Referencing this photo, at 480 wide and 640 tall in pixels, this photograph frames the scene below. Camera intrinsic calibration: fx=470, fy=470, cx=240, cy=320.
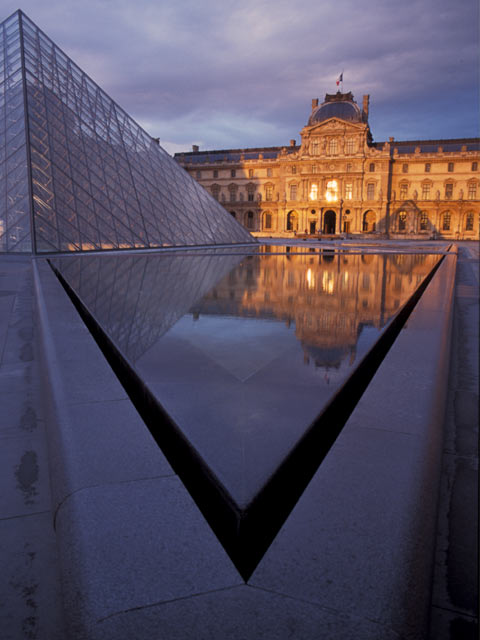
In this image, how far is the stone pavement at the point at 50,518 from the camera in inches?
55.7

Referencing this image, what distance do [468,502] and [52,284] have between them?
7252mm

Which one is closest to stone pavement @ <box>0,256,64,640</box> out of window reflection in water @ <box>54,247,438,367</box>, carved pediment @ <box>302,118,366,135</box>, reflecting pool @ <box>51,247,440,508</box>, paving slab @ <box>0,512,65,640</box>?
paving slab @ <box>0,512,65,640</box>

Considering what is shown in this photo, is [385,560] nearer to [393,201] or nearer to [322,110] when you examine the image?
[393,201]

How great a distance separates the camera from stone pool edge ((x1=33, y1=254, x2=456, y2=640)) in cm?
129

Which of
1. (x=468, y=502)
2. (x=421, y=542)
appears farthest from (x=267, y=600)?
(x=468, y=502)

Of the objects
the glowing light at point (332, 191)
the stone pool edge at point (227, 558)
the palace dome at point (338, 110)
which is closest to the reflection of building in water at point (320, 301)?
the stone pool edge at point (227, 558)

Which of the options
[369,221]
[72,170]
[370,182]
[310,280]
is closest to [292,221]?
[369,221]

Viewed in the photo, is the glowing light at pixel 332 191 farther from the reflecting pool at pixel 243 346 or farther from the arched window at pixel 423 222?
the reflecting pool at pixel 243 346

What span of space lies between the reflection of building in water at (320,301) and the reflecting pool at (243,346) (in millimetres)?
18

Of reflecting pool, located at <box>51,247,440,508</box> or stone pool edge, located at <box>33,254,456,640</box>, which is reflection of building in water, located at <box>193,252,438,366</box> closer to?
reflecting pool, located at <box>51,247,440,508</box>

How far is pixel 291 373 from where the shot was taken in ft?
12.3

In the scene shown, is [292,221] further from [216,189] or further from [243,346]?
[243,346]

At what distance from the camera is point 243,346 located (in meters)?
4.66

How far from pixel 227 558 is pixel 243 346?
318cm
